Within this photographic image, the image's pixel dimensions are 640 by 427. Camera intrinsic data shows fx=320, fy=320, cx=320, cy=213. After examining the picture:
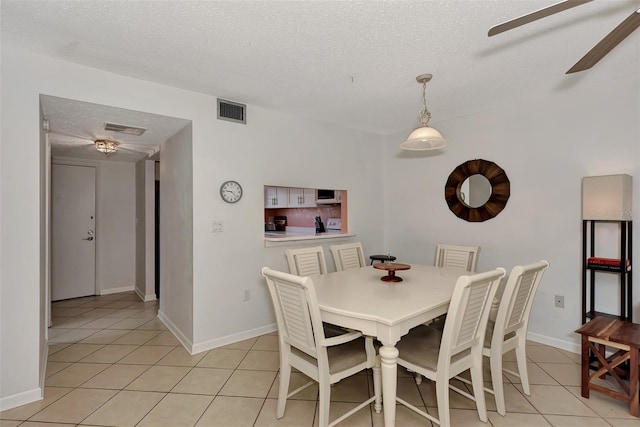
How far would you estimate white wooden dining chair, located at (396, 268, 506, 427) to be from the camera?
165cm

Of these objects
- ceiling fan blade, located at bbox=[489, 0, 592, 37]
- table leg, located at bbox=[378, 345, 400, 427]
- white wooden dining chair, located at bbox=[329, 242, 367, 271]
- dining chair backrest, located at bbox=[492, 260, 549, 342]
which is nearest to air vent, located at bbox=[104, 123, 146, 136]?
white wooden dining chair, located at bbox=[329, 242, 367, 271]

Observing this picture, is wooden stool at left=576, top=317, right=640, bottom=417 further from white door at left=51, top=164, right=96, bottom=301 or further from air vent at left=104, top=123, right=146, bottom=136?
white door at left=51, top=164, right=96, bottom=301

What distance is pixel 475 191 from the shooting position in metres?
3.63

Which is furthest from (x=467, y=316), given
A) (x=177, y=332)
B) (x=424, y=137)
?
(x=177, y=332)

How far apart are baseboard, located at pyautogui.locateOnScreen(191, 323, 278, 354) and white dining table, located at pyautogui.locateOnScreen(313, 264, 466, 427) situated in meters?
1.18

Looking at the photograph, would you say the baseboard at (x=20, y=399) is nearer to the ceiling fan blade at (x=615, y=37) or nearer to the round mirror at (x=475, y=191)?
the ceiling fan blade at (x=615, y=37)

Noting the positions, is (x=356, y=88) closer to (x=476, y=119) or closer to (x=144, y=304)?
(x=476, y=119)

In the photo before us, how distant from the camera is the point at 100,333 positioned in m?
3.39

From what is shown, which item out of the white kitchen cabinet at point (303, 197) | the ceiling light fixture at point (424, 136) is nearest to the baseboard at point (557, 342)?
the ceiling light fixture at point (424, 136)

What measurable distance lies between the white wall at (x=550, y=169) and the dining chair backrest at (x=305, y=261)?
5.58ft

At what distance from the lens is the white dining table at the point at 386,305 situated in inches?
64.9

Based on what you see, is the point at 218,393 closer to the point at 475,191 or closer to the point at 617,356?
the point at 617,356

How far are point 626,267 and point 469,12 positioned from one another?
2287mm

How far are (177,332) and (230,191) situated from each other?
1.56 m
